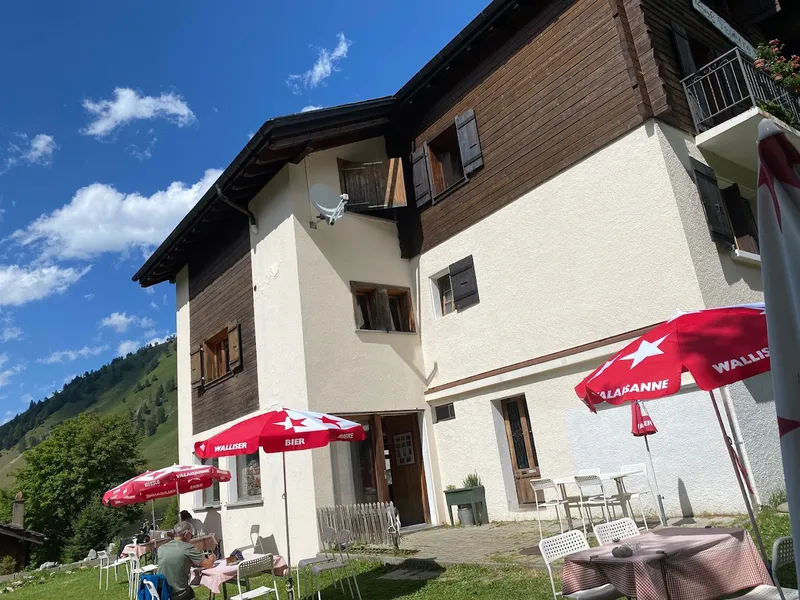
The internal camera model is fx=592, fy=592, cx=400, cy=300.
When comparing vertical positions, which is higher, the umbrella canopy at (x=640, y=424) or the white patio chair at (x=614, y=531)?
the umbrella canopy at (x=640, y=424)

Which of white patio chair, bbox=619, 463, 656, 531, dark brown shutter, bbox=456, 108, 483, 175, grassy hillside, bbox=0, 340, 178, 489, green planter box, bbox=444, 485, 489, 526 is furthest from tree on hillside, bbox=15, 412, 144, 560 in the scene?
grassy hillside, bbox=0, 340, 178, 489

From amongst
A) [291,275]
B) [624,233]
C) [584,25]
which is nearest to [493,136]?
[584,25]

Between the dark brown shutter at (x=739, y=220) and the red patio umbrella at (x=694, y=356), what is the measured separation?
6.68 metres

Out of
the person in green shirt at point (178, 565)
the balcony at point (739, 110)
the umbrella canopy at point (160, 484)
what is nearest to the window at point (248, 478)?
the umbrella canopy at point (160, 484)

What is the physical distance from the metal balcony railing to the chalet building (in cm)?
6

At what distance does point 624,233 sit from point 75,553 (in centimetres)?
2979

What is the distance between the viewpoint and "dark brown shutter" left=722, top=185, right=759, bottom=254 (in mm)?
9648

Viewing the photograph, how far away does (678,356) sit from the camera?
3652 millimetres

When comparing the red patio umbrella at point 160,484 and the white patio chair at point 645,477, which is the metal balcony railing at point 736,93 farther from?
the red patio umbrella at point 160,484

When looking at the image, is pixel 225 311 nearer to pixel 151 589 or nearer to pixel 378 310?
pixel 378 310

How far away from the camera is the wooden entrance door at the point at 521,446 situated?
406 inches

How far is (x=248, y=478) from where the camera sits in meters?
12.7

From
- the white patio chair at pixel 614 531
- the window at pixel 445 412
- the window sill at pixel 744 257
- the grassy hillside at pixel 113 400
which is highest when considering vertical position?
the grassy hillside at pixel 113 400

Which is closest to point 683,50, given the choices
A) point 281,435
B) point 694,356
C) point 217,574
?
point 694,356
